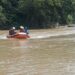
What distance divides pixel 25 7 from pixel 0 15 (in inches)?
183

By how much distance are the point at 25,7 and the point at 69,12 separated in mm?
8042

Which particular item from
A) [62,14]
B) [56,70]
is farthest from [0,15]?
[56,70]

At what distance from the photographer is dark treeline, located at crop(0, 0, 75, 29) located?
5894 centimetres

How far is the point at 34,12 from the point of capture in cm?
6000

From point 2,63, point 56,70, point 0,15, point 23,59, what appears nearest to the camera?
Answer: point 56,70

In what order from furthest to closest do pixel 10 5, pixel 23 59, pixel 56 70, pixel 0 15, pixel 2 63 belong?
pixel 10 5
pixel 0 15
pixel 23 59
pixel 2 63
pixel 56 70

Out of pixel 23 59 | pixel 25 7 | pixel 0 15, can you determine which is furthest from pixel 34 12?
pixel 23 59

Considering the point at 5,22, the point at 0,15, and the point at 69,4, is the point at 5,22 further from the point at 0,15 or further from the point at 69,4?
the point at 69,4

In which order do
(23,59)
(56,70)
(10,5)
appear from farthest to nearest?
1. (10,5)
2. (23,59)
3. (56,70)

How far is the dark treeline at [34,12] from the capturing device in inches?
2320

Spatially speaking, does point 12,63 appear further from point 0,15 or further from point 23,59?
point 0,15

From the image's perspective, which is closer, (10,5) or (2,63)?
(2,63)

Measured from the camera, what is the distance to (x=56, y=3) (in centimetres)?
5862

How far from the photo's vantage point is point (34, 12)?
60.0 metres
